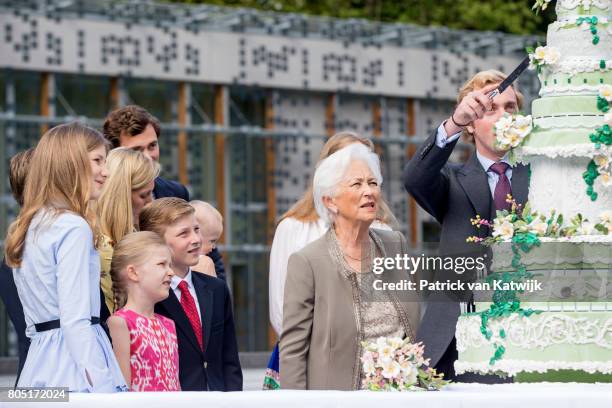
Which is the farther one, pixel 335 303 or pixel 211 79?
pixel 211 79

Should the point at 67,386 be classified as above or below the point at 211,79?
below

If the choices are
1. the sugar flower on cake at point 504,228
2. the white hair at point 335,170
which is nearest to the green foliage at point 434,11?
the white hair at point 335,170

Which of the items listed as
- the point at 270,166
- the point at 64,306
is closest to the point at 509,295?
the point at 64,306

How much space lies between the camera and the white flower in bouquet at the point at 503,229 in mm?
5871

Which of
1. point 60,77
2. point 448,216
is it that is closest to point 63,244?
point 448,216

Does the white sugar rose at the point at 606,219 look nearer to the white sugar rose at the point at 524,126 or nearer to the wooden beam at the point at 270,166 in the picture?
the white sugar rose at the point at 524,126

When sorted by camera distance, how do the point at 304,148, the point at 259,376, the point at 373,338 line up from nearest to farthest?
the point at 373,338
the point at 259,376
the point at 304,148

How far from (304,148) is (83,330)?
18137mm

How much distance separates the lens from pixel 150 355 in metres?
6.50

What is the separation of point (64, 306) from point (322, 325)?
1137 millimetres

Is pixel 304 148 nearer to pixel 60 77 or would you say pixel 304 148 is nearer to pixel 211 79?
pixel 211 79

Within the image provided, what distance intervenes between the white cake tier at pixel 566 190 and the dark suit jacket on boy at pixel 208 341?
6.56 ft

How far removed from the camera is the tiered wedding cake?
5668 mm

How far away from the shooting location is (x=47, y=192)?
6199 mm
